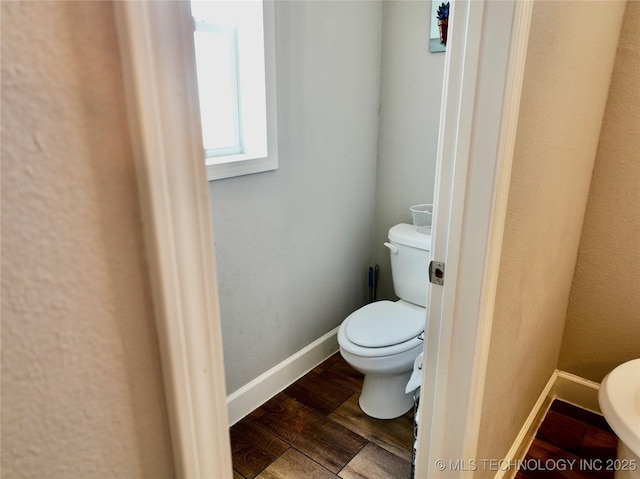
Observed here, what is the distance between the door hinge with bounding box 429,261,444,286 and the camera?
3.55 ft

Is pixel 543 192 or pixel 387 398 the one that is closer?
pixel 543 192

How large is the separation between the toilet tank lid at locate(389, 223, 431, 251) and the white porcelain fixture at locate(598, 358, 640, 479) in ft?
2.81

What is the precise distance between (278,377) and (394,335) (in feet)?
1.96

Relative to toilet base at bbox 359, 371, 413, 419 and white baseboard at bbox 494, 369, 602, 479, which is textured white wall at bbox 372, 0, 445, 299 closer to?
toilet base at bbox 359, 371, 413, 419

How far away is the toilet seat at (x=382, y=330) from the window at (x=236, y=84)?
76cm

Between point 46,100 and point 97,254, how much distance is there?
5.1 inches

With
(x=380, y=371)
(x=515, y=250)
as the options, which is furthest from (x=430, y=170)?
(x=515, y=250)

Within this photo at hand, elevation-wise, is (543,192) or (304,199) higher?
(543,192)

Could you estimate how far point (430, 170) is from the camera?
225 cm

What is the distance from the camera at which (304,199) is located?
2.02 metres

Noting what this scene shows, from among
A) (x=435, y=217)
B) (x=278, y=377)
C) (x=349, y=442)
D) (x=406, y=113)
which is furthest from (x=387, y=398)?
(x=406, y=113)

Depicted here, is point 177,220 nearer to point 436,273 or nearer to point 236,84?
point 436,273

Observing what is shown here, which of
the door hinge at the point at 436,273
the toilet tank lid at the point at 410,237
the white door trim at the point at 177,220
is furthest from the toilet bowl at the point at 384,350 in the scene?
the white door trim at the point at 177,220

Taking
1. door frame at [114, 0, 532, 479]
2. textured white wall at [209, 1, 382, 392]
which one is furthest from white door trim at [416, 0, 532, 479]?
textured white wall at [209, 1, 382, 392]
